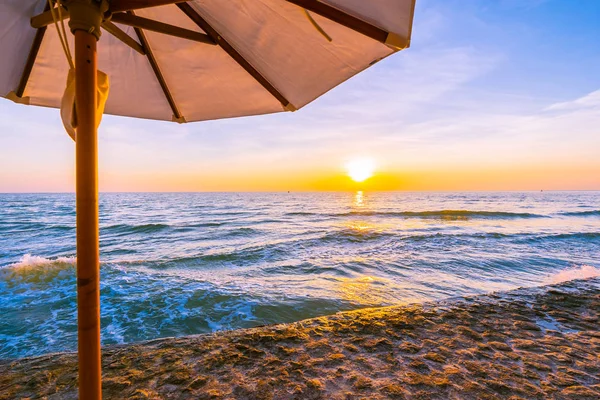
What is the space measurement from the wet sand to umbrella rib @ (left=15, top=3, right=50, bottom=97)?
2.32 meters

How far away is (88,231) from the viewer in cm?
114

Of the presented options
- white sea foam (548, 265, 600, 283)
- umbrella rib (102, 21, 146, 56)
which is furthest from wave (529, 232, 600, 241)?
umbrella rib (102, 21, 146, 56)

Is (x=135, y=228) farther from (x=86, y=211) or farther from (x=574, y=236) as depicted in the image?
(x=574, y=236)

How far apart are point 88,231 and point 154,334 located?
155 inches

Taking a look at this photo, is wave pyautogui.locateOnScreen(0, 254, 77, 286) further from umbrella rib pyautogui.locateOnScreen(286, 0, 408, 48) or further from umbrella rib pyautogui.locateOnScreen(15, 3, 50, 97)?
umbrella rib pyautogui.locateOnScreen(286, 0, 408, 48)

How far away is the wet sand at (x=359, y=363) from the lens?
7.14ft

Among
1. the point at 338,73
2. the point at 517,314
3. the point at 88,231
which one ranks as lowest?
the point at 517,314

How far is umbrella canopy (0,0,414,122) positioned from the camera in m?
1.49

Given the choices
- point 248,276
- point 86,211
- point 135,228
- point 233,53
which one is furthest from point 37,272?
point 135,228

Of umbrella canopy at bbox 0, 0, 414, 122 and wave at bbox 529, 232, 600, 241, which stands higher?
umbrella canopy at bbox 0, 0, 414, 122

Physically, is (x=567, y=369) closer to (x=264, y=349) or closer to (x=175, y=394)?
(x=264, y=349)

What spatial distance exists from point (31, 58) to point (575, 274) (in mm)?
11297

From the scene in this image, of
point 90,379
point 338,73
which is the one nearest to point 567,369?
point 338,73

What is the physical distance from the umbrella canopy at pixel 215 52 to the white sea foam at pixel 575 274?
28.3ft
